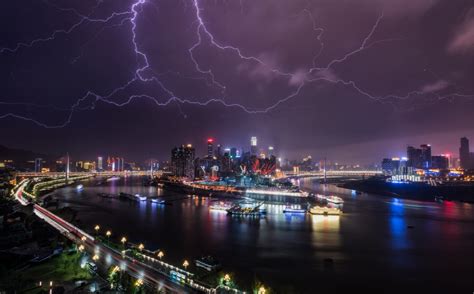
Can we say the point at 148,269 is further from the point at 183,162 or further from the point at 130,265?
the point at 183,162

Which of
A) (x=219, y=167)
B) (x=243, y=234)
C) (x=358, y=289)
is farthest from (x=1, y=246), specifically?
(x=219, y=167)

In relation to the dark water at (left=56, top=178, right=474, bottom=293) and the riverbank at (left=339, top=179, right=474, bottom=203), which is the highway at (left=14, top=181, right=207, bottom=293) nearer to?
the dark water at (left=56, top=178, right=474, bottom=293)

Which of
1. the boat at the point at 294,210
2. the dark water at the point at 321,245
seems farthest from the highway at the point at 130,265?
the boat at the point at 294,210

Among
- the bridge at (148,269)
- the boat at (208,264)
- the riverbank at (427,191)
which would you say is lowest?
the riverbank at (427,191)

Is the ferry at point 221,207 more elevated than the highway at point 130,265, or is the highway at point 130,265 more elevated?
the highway at point 130,265

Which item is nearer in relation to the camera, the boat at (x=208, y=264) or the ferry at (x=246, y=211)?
the boat at (x=208, y=264)

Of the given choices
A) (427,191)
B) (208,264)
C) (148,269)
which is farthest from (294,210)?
(427,191)

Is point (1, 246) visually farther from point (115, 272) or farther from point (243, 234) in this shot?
point (243, 234)

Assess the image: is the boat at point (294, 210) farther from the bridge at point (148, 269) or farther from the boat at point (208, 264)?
the bridge at point (148, 269)
